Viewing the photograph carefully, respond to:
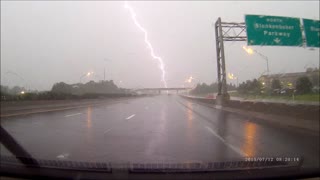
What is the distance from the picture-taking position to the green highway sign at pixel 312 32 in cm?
2762

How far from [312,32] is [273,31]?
2.65 meters

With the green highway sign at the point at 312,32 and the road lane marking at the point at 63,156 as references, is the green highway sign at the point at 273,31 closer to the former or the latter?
the green highway sign at the point at 312,32

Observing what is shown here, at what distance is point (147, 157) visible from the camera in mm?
8938

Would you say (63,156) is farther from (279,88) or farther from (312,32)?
(279,88)

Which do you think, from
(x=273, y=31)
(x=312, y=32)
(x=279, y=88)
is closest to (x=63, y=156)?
(x=273, y=31)

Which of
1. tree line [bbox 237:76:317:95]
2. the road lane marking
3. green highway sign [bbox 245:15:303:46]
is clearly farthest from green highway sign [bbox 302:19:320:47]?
tree line [bbox 237:76:317:95]

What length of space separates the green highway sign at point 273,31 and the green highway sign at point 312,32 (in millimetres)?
745

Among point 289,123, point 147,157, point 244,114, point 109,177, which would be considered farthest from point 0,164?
point 244,114

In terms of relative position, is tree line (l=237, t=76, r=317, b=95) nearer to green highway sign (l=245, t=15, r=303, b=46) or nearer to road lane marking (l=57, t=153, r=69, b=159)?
green highway sign (l=245, t=15, r=303, b=46)

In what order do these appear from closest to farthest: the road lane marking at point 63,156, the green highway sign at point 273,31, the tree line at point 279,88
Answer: the road lane marking at point 63,156 < the green highway sign at point 273,31 < the tree line at point 279,88

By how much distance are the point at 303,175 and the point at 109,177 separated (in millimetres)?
2631

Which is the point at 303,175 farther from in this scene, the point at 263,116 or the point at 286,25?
the point at 286,25

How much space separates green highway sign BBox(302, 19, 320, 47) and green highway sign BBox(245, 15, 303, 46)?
29.3 inches

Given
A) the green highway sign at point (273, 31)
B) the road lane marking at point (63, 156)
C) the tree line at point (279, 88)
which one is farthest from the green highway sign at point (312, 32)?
the tree line at point (279, 88)
